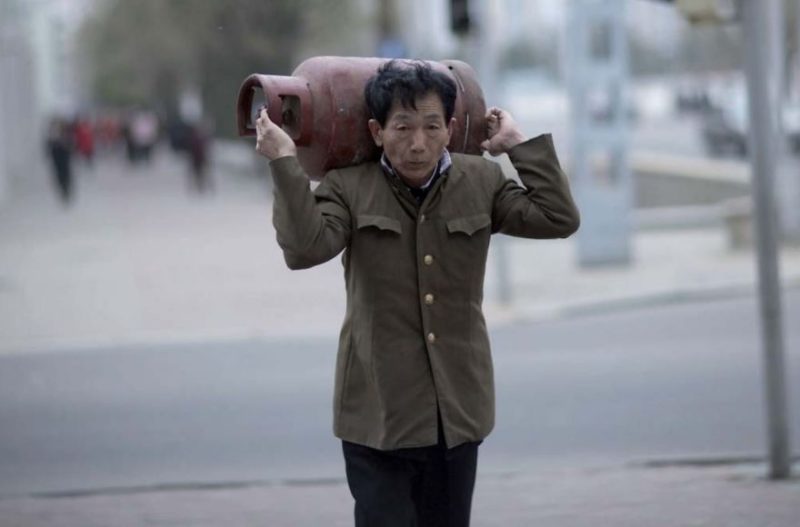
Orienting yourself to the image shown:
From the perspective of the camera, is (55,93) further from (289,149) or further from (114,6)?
(289,149)

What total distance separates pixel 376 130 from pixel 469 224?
0.35 metres

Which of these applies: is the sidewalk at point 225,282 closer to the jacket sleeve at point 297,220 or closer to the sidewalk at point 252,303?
the sidewalk at point 252,303

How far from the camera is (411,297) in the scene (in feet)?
13.3

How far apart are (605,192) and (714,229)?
435 centimetres

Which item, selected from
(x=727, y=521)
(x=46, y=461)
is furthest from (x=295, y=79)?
(x=46, y=461)

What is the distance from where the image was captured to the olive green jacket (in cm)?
402

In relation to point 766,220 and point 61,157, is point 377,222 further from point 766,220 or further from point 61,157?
point 61,157

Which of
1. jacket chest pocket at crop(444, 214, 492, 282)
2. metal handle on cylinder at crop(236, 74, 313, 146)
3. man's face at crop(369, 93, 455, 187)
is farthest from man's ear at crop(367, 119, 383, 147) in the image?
jacket chest pocket at crop(444, 214, 492, 282)

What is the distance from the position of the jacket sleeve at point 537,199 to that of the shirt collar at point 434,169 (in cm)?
18

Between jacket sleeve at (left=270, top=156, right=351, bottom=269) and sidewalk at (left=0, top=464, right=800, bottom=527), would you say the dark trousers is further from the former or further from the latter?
sidewalk at (left=0, top=464, right=800, bottom=527)

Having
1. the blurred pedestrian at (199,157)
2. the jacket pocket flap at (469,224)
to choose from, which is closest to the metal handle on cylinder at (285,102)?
the jacket pocket flap at (469,224)

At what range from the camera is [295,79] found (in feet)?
13.2

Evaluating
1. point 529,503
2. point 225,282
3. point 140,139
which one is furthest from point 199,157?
point 529,503

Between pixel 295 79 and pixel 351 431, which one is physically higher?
pixel 295 79
